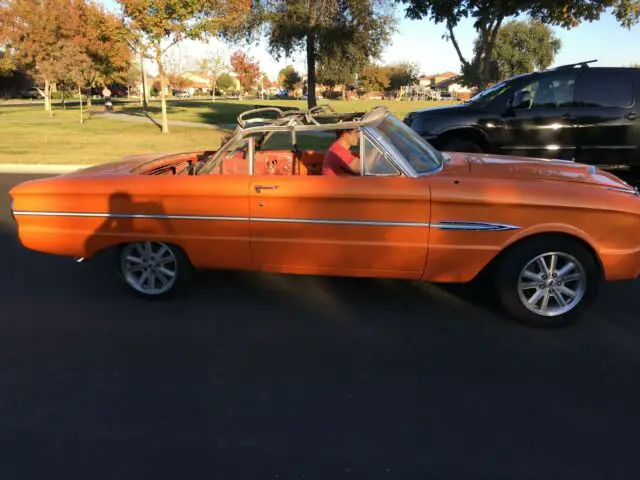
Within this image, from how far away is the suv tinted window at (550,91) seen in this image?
764 centimetres

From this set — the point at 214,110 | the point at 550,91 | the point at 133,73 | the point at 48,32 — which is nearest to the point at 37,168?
the point at 550,91

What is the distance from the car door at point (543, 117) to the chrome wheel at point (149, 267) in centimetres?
557

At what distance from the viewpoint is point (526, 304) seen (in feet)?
12.5

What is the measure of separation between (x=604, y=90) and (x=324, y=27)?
14925 millimetres

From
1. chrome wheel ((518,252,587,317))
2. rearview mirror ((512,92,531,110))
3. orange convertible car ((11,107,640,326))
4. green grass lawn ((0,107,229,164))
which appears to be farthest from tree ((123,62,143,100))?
chrome wheel ((518,252,587,317))

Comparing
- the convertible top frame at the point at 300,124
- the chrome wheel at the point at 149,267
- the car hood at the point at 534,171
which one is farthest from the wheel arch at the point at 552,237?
the chrome wheel at the point at 149,267

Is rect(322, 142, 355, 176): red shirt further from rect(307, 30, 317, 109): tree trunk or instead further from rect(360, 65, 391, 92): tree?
rect(360, 65, 391, 92): tree

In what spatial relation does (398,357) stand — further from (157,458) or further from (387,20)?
(387,20)

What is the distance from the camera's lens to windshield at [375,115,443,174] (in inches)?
160

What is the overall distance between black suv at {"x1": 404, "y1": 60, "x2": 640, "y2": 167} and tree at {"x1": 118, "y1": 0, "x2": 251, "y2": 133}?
1312cm

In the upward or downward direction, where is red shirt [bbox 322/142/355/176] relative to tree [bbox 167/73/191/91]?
downward

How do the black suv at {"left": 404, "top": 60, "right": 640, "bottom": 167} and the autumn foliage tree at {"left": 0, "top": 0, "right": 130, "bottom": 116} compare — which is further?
the autumn foliage tree at {"left": 0, "top": 0, "right": 130, "bottom": 116}

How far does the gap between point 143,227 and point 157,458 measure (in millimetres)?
2050

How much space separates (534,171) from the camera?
4.09 m
